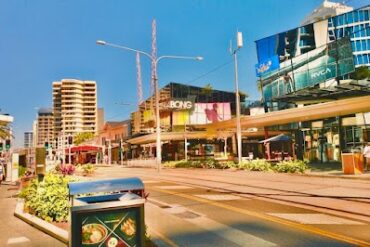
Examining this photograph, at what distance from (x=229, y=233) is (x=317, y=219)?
2.56 m

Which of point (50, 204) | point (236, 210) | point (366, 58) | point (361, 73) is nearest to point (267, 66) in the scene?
point (361, 73)

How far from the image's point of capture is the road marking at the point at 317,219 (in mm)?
9133

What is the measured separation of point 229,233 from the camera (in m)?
8.36

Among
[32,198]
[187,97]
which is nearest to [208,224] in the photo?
[32,198]

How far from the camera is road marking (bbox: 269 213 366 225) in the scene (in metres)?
9.13

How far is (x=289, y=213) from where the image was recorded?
34.4 feet

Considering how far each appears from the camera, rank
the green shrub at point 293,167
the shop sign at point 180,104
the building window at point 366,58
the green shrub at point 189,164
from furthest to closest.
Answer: the building window at point 366,58 → the shop sign at point 180,104 → the green shrub at point 189,164 → the green shrub at point 293,167

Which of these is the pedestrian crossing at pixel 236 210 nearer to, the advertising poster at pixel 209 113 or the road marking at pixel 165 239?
the road marking at pixel 165 239

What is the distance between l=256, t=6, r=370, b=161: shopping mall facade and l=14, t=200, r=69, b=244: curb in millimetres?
17311

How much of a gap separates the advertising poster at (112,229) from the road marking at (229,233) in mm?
2752

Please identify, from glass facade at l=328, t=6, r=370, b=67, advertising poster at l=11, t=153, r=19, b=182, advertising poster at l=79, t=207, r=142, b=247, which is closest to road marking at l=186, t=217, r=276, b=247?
advertising poster at l=79, t=207, r=142, b=247

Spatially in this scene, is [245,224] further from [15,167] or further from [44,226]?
[15,167]

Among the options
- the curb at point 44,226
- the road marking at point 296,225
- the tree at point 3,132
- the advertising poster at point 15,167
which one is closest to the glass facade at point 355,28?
the tree at point 3,132

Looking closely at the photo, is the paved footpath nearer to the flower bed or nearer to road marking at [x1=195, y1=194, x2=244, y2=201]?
road marking at [x1=195, y1=194, x2=244, y2=201]
